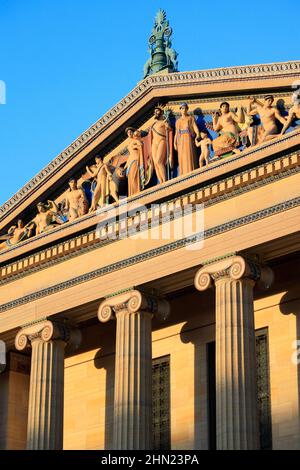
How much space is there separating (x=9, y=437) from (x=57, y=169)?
33.2 feet

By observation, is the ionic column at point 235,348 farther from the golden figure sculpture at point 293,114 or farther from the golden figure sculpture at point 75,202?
the golden figure sculpture at point 75,202

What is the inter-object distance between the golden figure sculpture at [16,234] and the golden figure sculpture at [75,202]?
2039 mm

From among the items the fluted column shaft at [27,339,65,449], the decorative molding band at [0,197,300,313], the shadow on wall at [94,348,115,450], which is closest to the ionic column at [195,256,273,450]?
the decorative molding band at [0,197,300,313]

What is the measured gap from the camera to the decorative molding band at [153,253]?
36.6 m

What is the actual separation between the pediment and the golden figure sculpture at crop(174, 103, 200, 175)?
395 millimetres

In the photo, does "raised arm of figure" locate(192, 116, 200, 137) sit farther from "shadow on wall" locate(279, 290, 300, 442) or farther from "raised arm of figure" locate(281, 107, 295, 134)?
"shadow on wall" locate(279, 290, 300, 442)

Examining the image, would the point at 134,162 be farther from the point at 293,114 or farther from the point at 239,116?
the point at 293,114

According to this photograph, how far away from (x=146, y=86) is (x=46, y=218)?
6314 millimetres

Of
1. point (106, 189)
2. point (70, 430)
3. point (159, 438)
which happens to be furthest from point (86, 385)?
point (106, 189)

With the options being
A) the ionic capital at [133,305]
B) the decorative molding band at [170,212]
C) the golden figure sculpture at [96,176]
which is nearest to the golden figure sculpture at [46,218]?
the decorative molding band at [170,212]

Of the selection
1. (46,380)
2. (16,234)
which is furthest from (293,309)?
(16,234)

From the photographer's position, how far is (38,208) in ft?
146

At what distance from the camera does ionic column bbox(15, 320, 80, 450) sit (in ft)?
134

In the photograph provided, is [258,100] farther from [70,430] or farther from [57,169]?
[70,430]
